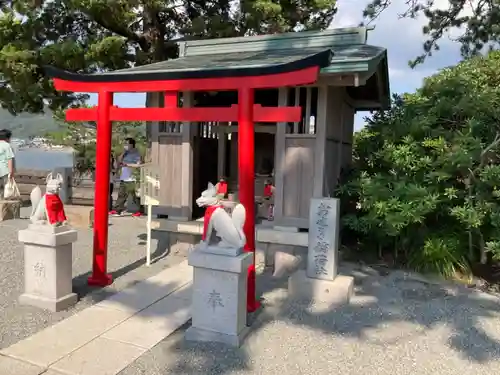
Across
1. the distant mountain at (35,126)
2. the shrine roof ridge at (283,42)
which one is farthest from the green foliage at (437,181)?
the distant mountain at (35,126)

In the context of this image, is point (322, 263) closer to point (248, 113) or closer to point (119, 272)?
point (248, 113)

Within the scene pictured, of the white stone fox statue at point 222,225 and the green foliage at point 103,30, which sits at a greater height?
the green foliage at point 103,30

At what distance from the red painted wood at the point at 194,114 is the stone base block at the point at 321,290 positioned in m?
2.17

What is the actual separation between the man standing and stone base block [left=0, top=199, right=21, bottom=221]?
7.07 ft

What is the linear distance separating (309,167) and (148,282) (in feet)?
9.72

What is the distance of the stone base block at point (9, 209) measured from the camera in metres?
9.22

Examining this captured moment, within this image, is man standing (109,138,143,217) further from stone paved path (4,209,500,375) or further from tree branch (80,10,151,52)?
stone paved path (4,209,500,375)

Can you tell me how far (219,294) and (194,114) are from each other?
2.16m

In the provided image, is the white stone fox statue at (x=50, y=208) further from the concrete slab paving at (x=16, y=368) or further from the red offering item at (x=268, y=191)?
the red offering item at (x=268, y=191)

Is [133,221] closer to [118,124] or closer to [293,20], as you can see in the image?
[293,20]

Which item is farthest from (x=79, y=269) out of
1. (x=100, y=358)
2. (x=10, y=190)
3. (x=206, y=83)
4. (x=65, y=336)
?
(x=10, y=190)

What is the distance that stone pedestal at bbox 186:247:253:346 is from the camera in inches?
162

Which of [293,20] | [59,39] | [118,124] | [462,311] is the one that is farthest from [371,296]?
[118,124]

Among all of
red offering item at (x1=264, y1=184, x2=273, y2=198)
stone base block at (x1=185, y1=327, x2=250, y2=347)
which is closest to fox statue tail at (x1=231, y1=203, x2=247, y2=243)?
stone base block at (x1=185, y1=327, x2=250, y2=347)
